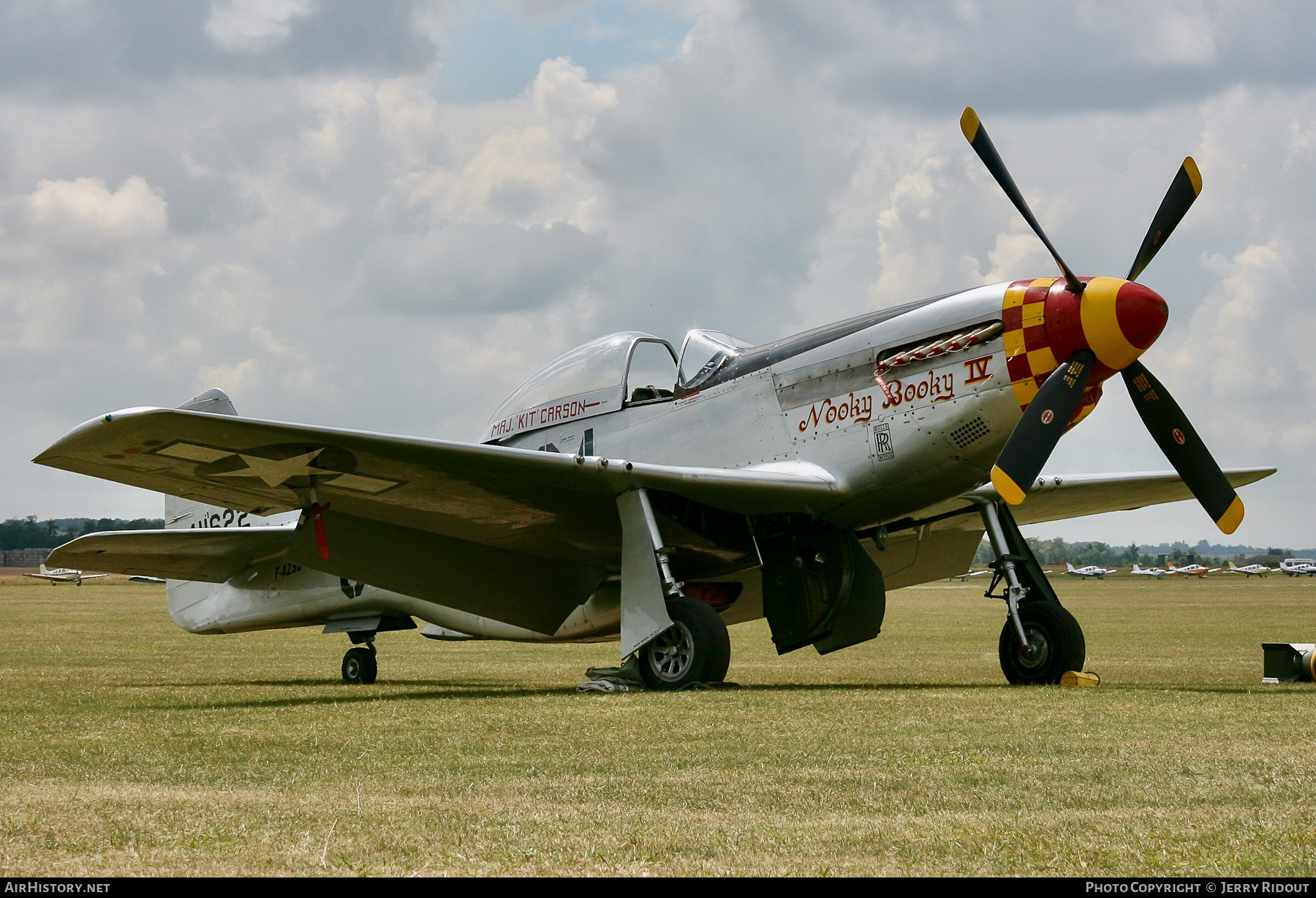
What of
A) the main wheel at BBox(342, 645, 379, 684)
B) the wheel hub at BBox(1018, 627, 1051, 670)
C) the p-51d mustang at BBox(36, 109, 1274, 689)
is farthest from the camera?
the main wheel at BBox(342, 645, 379, 684)

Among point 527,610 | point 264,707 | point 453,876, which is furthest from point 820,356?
A: point 453,876

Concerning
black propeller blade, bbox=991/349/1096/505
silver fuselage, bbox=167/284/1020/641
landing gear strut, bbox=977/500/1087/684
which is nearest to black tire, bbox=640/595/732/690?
silver fuselage, bbox=167/284/1020/641

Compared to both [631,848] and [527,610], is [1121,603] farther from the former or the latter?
[631,848]

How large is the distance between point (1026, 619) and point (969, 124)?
4.21m

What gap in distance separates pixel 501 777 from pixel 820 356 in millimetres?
6177

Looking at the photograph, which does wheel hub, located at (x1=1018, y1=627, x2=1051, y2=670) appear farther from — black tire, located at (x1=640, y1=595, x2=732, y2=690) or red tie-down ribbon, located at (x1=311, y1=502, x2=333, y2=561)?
red tie-down ribbon, located at (x1=311, y1=502, x2=333, y2=561)

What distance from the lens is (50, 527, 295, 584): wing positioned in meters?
12.8

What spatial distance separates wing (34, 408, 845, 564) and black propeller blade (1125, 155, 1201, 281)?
3.02 metres

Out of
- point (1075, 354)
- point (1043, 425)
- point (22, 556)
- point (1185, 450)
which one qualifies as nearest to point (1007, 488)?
point (1043, 425)

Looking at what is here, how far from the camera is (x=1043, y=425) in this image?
9.34 m

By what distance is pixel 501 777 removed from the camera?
5445 mm

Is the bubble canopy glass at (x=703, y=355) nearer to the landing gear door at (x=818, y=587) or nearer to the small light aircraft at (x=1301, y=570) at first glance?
the landing gear door at (x=818, y=587)

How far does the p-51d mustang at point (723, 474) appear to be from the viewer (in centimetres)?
942

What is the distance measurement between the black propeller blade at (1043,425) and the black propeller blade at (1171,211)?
1.18m
